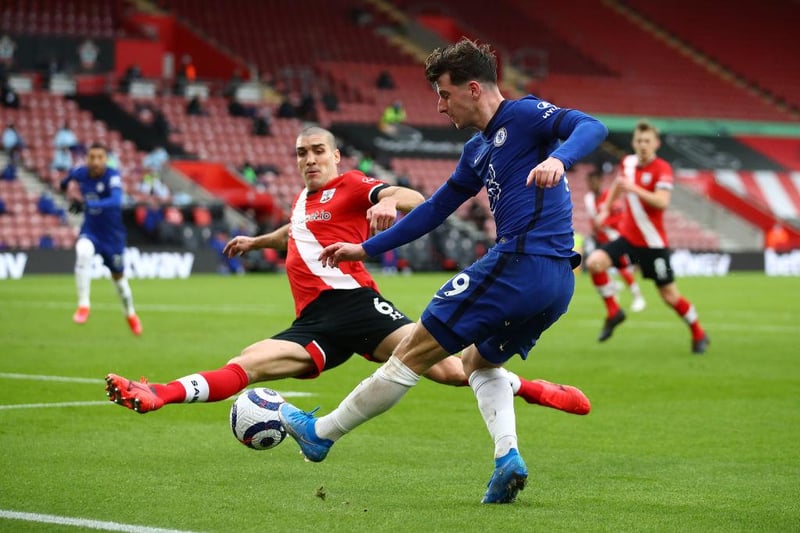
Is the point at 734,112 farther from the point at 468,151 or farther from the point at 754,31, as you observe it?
the point at 468,151

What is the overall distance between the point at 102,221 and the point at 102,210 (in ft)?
0.53

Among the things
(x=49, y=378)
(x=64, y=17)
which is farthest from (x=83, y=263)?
(x=64, y=17)

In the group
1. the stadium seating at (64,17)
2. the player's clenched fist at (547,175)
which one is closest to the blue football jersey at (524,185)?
the player's clenched fist at (547,175)

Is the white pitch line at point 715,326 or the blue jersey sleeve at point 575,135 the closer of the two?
the blue jersey sleeve at point 575,135

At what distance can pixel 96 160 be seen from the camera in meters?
16.7

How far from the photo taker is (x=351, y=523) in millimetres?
5863

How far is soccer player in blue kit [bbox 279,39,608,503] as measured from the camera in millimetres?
6262

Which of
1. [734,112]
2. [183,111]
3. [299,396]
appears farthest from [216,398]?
[734,112]

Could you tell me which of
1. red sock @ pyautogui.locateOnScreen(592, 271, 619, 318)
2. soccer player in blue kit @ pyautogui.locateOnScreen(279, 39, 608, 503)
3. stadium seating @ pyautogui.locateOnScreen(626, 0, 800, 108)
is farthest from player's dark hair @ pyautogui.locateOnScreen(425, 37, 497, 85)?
stadium seating @ pyautogui.locateOnScreen(626, 0, 800, 108)

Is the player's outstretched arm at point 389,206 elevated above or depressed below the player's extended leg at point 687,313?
above

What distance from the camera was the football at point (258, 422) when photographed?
7039mm

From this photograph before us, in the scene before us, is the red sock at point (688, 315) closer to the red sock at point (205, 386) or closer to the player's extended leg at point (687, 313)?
the player's extended leg at point (687, 313)

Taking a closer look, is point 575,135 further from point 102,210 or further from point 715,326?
point 715,326

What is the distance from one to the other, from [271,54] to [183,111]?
22.5ft
